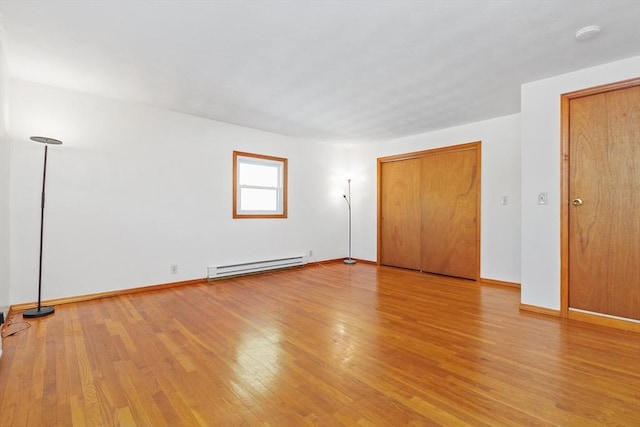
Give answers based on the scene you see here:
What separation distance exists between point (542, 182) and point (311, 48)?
271cm

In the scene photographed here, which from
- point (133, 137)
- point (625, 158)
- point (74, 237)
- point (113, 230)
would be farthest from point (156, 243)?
point (625, 158)

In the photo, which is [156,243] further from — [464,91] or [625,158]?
[625,158]

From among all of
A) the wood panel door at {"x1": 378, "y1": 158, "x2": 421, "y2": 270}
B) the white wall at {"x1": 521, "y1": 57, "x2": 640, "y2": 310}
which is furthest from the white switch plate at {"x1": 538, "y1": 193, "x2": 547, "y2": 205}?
the wood panel door at {"x1": 378, "y1": 158, "x2": 421, "y2": 270}

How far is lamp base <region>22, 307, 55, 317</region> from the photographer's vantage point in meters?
2.86

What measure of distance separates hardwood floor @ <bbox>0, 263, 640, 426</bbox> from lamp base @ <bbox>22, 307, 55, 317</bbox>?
0.25 ft

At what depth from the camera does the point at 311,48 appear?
96.5 inches

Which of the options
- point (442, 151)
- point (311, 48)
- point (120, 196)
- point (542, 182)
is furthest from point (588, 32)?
point (120, 196)

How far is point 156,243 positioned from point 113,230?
1.71 ft

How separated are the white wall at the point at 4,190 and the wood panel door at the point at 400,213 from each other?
17.1 ft

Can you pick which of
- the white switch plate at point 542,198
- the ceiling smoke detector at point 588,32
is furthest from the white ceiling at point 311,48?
the white switch plate at point 542,198

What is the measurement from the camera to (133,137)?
380 cm

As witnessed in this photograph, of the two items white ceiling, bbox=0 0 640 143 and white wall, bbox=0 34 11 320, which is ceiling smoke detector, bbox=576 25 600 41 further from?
white wall, bbox=0 34 11 320

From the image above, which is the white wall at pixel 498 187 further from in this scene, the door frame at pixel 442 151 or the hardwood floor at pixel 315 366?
the hardwood floor at pixel 315 366

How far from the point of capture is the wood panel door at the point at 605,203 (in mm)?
2619
